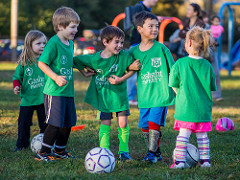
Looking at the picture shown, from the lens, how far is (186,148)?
439 centimetres

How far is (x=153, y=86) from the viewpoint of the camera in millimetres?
4746

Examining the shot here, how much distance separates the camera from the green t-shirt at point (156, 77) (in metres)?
4.72

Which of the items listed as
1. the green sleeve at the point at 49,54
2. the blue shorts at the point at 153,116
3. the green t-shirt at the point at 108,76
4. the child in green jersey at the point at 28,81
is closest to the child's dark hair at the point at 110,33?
the green t-shirt at the point at 108,76

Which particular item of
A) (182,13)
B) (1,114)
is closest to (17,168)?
(1,114)

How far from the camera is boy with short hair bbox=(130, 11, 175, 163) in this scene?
470 cm

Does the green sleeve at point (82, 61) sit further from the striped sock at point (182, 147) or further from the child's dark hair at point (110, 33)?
the striped sock at point (182, 147)

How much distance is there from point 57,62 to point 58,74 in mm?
137

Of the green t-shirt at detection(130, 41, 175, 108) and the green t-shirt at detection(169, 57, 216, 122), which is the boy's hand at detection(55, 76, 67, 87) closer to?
the green t-shirt at detection(130, 41, 175, 108)

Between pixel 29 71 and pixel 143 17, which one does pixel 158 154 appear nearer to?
pixel 143 17

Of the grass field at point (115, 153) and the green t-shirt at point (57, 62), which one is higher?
the green t-shirt at point (57, 62)

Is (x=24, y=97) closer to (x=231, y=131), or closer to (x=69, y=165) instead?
(x=69, y=165)

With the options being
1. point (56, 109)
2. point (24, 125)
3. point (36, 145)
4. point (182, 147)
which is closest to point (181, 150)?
point (182, 147)

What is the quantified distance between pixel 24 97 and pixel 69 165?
4.73 feet

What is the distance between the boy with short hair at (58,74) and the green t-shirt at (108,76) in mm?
291
